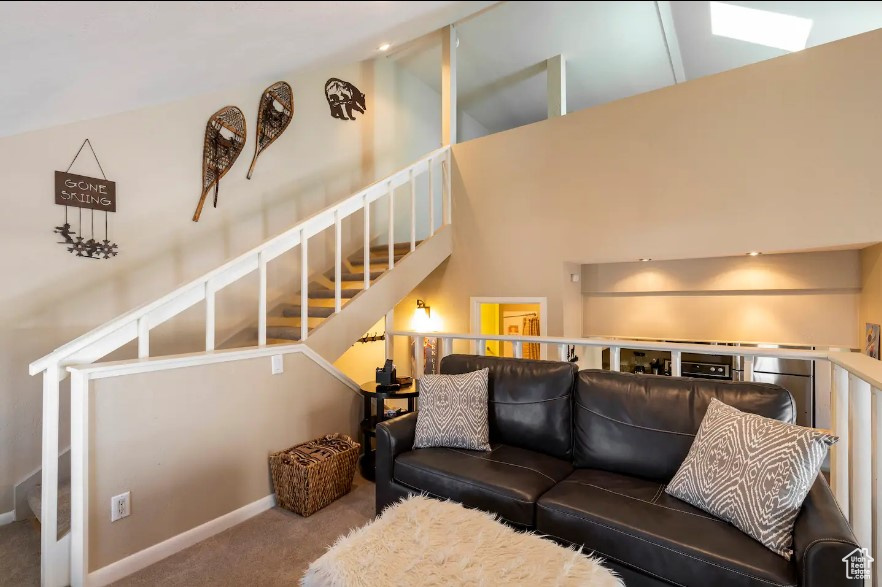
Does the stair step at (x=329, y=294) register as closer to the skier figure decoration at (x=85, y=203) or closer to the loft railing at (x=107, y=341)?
the loft railing at (x=107, y=341)

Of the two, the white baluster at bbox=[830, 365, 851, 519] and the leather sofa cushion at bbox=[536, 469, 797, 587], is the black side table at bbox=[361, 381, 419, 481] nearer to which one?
the leather sofa cushion at bbox=[536, 469, 797, 587]

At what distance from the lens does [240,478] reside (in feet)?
8.41

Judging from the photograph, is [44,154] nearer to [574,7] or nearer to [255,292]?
[255,292]

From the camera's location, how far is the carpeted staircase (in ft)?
11.5

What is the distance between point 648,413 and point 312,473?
189 cm

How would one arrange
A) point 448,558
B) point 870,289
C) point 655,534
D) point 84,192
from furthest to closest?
1. point 870,289
2. point 84,192
3. point 655,534
4. point 448,558

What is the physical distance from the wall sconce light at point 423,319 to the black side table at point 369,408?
1.71m

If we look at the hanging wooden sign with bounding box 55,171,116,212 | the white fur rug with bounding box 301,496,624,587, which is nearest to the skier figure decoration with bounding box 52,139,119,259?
the hanging wooden sign with bounding box 55,171,116,212

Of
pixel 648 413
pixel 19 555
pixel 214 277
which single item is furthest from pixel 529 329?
pixel 19 555

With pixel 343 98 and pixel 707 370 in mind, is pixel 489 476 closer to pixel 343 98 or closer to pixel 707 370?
pixel 707 370

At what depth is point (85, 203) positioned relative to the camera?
2908mm

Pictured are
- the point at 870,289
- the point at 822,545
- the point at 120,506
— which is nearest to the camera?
the point at 822,545

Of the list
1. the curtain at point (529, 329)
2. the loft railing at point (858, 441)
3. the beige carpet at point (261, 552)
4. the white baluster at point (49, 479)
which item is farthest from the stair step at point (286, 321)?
the loft railing at point (858, 441)

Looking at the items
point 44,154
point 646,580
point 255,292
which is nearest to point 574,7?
point 646,580
